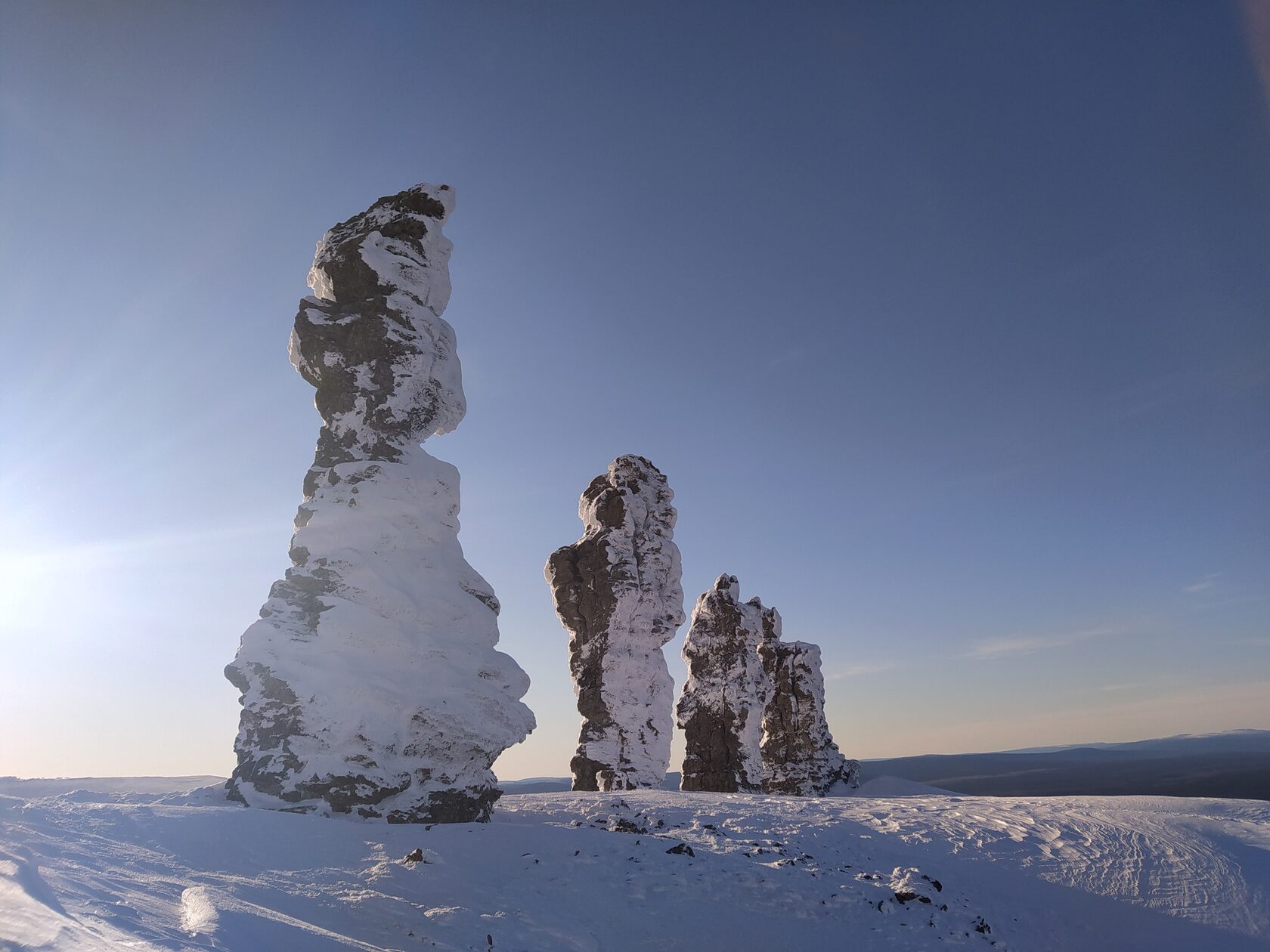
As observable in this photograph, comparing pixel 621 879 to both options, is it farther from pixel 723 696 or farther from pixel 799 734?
pixel 799 734

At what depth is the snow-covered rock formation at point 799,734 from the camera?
27.8 metres

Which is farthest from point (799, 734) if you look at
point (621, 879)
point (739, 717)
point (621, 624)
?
point (621, 879)

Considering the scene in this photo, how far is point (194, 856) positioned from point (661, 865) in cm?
413

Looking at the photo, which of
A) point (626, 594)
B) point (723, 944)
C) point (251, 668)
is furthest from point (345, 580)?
point (626, 594)

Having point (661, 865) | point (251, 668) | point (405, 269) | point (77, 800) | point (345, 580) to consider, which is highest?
point (405, 269)

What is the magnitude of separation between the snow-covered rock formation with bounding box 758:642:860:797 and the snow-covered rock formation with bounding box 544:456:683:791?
8.06 m

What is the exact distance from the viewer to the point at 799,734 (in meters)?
28.3

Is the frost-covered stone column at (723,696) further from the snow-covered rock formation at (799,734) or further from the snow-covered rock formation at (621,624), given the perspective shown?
the snow-covered rock formation at (799,734)

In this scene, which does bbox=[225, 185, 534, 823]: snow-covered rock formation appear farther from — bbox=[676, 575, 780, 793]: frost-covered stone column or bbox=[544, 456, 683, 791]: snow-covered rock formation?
bbox=[676, 575, 780, 793]: frost-covered stone column

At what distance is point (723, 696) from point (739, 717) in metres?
0.77

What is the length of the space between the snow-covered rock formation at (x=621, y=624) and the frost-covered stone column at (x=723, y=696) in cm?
217

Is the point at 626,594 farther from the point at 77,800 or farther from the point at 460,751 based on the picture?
the point at 77,800

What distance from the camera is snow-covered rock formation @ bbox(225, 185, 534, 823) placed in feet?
30.9

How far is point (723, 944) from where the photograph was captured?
20.3 ft
